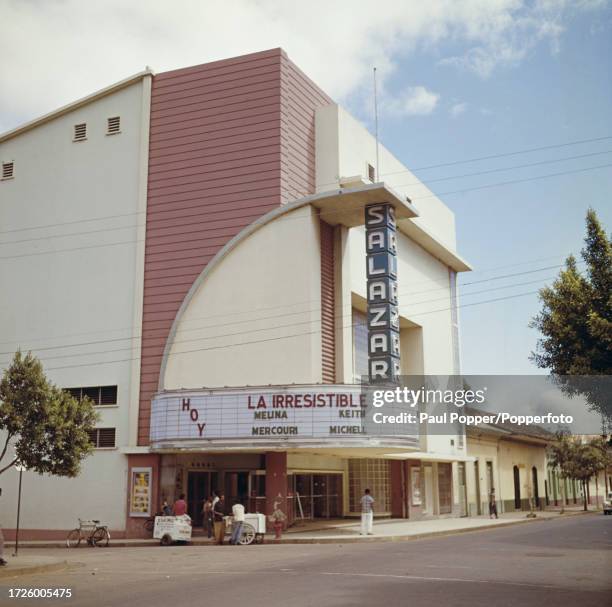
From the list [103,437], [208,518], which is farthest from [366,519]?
[103,437]

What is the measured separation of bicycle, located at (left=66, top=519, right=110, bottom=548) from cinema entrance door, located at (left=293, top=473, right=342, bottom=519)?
880 centimetres

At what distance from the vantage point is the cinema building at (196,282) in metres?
29.5

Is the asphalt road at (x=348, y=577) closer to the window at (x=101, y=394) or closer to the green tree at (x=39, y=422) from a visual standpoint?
the green tree at (x=39, y=422)

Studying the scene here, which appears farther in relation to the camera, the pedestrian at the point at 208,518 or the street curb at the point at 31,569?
the pedestrian at the point at 208,518

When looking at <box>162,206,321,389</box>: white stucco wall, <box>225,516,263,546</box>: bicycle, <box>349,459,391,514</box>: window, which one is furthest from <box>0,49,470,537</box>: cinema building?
<box>225,516,263,546</box>: bicycle

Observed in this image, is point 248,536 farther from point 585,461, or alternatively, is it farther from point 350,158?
point 585,461

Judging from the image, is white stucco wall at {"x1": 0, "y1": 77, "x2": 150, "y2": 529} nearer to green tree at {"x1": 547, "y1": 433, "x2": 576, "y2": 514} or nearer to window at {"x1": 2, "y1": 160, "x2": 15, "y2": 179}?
window at {"x1": 2, "y1": 160, "x2": 15, "y2": 179}

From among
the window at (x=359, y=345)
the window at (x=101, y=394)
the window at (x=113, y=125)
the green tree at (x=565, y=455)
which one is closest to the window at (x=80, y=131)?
the window at (x=113, y=125)

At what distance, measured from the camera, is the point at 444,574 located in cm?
1531

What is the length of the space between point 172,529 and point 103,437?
20.6 ft

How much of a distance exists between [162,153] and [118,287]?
19.1 feet

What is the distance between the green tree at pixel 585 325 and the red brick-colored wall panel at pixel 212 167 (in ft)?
51.7

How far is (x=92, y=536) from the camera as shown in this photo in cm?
2780

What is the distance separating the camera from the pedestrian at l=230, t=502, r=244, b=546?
25812 mm
